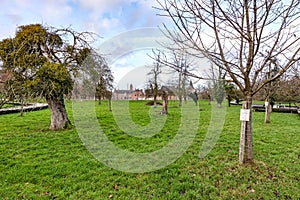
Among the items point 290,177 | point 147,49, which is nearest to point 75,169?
point 147,49

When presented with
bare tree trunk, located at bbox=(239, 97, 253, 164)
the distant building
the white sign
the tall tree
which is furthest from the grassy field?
the distant building

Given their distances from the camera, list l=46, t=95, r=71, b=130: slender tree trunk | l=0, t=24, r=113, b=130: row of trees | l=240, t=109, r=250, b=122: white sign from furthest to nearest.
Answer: l=46, t=95, r=71, b=130: slender tree trunk → l=0, t=24, r=113, b=130: row of trees → l=240, t=109, r=250, b=122: white sign

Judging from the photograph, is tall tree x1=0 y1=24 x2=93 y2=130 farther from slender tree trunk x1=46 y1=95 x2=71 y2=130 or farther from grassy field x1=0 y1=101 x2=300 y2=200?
grassy field x1=0 y1=101 x2=300 y2=200

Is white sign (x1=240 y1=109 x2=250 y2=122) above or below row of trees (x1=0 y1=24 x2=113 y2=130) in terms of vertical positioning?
below

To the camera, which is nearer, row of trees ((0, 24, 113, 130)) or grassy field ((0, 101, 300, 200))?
grassy field ((0, 101, 300, 200))

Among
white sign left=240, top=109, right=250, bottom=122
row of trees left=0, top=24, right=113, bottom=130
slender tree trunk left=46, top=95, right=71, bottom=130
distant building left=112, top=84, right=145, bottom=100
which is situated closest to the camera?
white sign left=240, top=109, right=250, bottom=122

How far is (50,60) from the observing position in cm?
644

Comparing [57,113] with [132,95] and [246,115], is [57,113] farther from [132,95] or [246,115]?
[132,95]

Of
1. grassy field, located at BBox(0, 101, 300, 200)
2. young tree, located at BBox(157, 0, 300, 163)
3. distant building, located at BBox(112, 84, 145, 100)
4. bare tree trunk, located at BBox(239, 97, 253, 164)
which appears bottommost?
grassy field, located at BBox(0, 101, 300, 200)

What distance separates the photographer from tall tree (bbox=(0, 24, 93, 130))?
18.9ft

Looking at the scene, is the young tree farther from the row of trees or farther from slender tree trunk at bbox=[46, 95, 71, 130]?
slender tree trunk at bbox=[46, 95, 71, 130]

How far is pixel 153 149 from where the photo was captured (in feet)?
16.0

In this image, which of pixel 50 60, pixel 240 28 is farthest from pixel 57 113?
pixel 240 28

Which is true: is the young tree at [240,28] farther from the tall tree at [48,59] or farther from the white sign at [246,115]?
the tall tree at [48,59]
